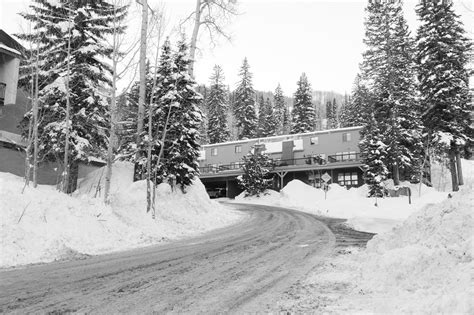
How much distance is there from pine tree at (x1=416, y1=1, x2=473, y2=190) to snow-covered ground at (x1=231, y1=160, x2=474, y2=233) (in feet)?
16.1

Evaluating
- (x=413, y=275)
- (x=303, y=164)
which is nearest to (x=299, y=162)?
(x=303, y=164)

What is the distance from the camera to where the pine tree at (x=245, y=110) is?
6181cm

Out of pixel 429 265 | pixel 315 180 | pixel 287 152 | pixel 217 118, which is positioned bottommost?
pixel 429 265

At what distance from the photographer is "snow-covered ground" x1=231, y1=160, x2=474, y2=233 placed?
1806cm

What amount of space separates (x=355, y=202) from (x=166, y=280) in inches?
1042

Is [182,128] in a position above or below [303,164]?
above

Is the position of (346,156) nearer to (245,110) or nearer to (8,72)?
(245,110)

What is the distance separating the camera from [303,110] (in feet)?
188

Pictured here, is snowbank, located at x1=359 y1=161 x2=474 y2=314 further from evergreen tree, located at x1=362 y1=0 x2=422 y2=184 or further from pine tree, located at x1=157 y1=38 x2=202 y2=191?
evergreen tree, located at x1=362 y1=0 x2=422 y2=184

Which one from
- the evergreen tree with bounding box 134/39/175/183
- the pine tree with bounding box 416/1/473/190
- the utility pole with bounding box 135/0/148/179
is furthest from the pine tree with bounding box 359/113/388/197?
the utility pole with bounding box 135/0/148/179

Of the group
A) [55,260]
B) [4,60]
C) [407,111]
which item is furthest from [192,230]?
[407,111]

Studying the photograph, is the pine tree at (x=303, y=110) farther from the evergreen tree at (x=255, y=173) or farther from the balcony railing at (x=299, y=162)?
the evergreen tree at (x=255, y=173)

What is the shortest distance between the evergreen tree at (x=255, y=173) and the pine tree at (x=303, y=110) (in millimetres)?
18284

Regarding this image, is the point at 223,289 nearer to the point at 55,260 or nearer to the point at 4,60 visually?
the point at 55,260
